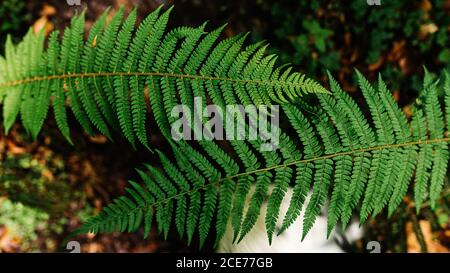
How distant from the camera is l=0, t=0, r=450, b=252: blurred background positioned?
8.37 ft

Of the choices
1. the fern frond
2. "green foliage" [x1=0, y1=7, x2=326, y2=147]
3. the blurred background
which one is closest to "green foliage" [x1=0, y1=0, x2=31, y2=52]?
the blurred background

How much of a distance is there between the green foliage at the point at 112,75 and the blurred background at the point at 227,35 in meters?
0.97

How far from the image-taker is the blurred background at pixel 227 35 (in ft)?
8.37

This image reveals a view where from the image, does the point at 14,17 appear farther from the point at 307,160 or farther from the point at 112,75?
the point at 307,160

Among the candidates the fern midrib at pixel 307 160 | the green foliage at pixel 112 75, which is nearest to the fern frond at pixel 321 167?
the fern midrib at pixel 307 160

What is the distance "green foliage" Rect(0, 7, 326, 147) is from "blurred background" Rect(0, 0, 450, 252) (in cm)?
97

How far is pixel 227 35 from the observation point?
118 inches

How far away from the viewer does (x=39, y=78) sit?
1465mm

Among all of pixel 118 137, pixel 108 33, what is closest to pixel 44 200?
pixel 118 137

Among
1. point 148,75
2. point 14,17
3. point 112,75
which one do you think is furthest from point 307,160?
point 14,17

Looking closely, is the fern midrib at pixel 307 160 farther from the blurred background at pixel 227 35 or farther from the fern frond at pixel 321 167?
the blurred background at pixel 227 35

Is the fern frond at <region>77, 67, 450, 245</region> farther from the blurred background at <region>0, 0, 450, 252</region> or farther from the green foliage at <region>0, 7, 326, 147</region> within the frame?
the blurred background at <region>0, 0, 450, 252</region>

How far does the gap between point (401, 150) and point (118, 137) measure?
192 cm
